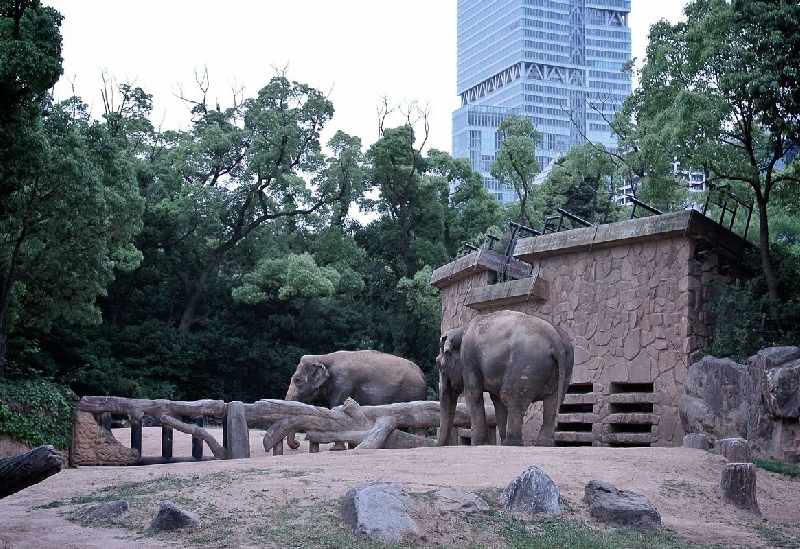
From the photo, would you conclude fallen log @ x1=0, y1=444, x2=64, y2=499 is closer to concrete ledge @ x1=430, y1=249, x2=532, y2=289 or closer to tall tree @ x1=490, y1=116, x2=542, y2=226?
concrete ledge @ x1=430, y1=249, x2=532, y2=289

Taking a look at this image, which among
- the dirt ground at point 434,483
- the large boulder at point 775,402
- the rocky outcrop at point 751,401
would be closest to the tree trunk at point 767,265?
the rocky outcrop at point 751,401

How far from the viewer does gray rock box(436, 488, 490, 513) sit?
834 cm

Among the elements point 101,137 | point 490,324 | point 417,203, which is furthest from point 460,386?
point 417,203

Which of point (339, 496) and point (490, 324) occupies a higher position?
point (490, 324)

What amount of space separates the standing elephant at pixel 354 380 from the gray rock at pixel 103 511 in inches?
486

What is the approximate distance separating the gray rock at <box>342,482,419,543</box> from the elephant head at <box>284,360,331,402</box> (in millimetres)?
12805

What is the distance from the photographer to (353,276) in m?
34.2

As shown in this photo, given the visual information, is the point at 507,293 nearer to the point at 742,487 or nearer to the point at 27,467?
the point at 742,487

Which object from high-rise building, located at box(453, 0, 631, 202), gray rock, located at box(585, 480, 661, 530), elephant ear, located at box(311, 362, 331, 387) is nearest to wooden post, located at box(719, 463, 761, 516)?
gray rock, located at box(585, 480, 661, 530)

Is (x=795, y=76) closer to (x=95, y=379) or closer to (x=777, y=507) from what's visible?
(x=777, y=507)

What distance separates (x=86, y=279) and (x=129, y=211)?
6.18 feet

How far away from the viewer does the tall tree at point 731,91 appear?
1644cm

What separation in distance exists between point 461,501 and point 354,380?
13.0 metres

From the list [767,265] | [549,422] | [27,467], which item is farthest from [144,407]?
[767,265]
